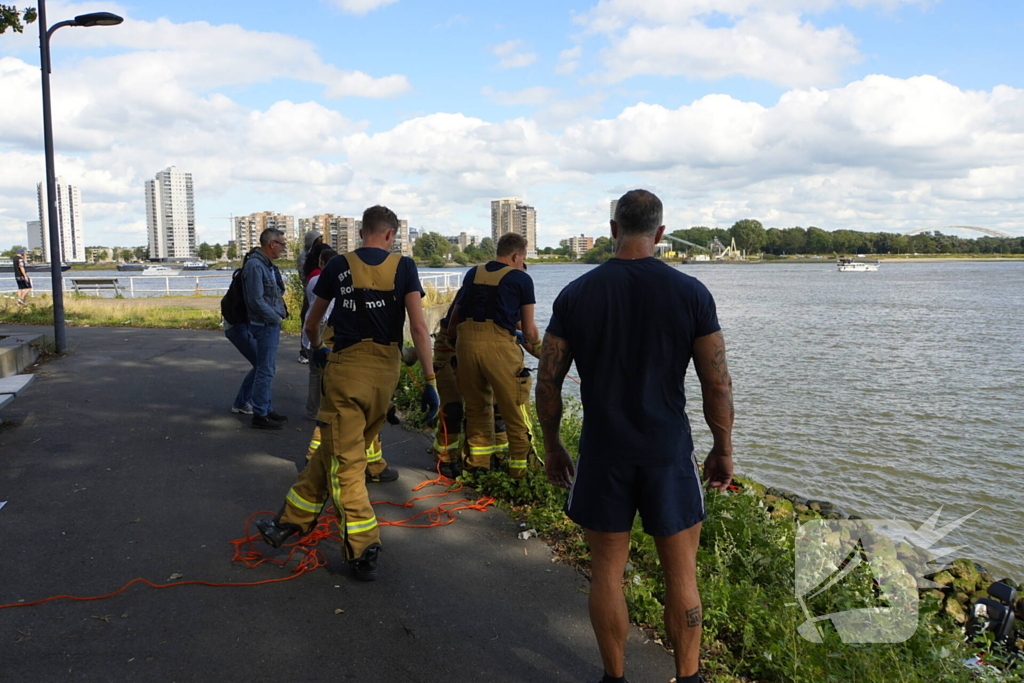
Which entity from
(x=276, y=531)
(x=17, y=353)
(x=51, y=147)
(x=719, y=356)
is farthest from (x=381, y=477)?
(x=51, y=147)

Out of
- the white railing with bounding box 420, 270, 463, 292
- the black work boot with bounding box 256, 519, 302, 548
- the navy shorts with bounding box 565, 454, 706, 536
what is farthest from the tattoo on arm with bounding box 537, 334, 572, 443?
the white railing with bounding box 420, 270, 463, 292

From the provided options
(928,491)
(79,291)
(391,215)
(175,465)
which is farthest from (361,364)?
(79,291)

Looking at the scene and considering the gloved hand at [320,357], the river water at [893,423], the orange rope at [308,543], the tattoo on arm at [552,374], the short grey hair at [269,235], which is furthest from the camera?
the river water at [893,423]

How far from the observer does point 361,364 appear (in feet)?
14.7

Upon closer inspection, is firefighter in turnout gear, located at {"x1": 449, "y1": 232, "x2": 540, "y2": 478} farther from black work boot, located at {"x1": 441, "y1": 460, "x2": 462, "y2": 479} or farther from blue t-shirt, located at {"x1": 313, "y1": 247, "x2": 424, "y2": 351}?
blue t-shirt, located at {"x1": 313, "y1": 247, "x2": 424, "y2": 351}

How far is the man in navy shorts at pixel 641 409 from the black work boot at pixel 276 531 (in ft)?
7.22

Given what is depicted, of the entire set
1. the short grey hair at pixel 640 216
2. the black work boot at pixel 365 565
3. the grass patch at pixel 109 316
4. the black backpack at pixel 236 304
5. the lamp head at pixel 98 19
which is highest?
the lamp head at pixel 98 19

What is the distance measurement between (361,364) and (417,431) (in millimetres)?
3690

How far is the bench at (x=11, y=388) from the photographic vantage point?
7.06 meters

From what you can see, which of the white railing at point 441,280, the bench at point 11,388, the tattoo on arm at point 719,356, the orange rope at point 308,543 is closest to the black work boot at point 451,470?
the orange rope at point 308,543

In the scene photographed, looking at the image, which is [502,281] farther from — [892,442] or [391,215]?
[892,442]

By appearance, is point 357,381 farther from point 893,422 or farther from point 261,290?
point 893,422

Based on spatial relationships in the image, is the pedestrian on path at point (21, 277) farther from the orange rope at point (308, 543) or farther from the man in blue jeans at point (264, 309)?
the orange rope at point (308, 543)

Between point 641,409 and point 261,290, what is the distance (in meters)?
5.50
